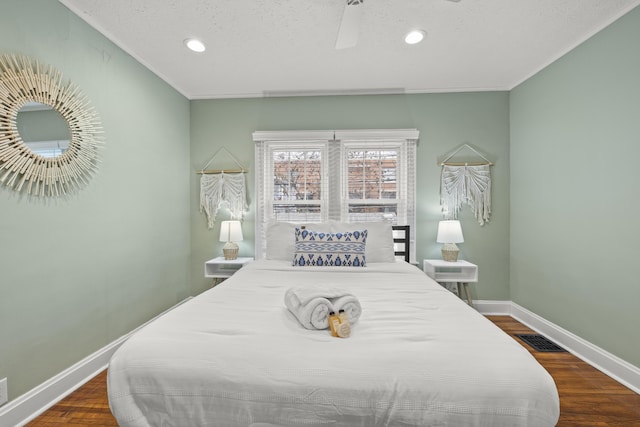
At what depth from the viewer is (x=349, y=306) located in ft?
4.57

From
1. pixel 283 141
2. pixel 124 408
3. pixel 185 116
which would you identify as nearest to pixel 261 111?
pixel 283 141

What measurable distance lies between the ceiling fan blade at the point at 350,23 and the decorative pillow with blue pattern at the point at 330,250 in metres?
1.58

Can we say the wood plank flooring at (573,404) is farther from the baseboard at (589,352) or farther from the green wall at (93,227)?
the green wall at (93,227)

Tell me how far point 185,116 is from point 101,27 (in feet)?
4.39

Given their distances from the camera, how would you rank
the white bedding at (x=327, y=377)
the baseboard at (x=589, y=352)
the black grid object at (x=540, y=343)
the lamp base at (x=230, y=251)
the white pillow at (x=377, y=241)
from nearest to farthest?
the white bedding at (x=327, y=377)
the baseboard at (x=589, y=352)
the black grid object at (x=540, y=343)
the white pillow at (x=377, y=241)
the lamp base at (x=230, y=251)

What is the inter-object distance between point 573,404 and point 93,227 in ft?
11.5

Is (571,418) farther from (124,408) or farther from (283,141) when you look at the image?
(283,141)

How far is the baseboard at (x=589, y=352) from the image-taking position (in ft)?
6.73

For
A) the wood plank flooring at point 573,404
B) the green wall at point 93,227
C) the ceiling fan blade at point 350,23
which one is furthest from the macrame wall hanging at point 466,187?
the green wall at point 93,227

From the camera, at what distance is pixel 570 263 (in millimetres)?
2588

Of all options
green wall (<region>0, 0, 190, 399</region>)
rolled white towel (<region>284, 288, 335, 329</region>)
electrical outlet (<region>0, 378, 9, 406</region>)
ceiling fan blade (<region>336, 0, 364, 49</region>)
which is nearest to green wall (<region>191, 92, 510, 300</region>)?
green wall (<region>0, 0, 190, 399</region>)

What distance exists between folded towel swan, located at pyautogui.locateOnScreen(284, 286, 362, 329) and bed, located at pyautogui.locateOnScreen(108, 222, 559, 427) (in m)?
0.04

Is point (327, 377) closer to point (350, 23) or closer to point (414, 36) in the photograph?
point (350, 23)

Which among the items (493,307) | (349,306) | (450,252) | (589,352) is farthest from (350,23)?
(493,307)
